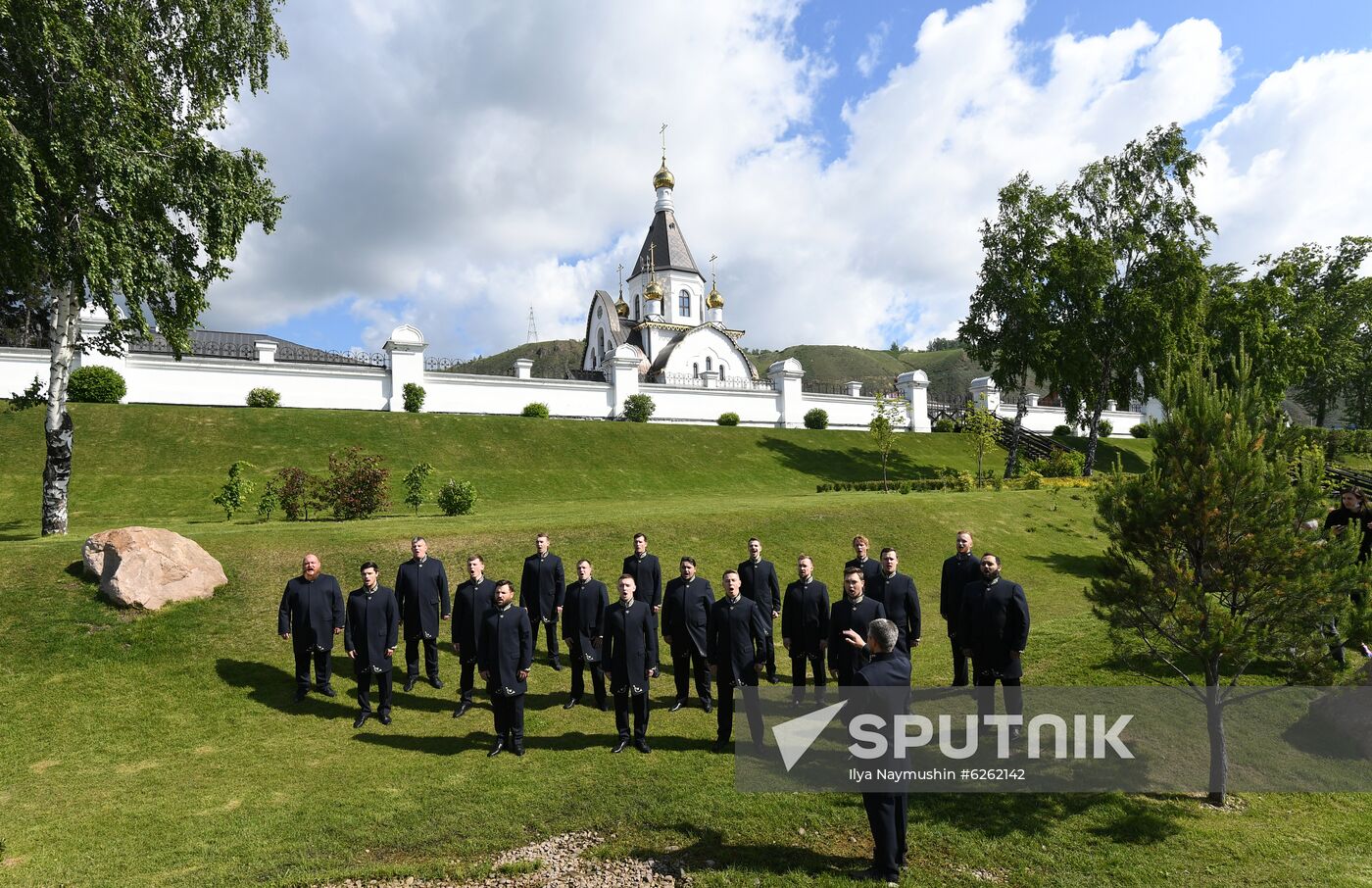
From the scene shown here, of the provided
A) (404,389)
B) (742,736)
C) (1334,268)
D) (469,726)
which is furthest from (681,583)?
(1334,268)

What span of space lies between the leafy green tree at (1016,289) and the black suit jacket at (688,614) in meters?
32.0

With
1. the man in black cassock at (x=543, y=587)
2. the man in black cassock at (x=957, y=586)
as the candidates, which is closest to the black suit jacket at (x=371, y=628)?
the man in black cassock at (x=543, y=587)

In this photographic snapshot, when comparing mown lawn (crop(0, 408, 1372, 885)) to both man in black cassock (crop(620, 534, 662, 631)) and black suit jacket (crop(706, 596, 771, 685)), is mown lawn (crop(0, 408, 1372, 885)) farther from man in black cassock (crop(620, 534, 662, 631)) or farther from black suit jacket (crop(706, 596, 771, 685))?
man in black cassock (crop(620, 534, 662, 631))

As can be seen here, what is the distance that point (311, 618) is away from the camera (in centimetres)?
984

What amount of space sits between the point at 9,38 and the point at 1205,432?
822 inches

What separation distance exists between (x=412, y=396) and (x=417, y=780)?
31545mm

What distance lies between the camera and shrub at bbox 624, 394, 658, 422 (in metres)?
41.5

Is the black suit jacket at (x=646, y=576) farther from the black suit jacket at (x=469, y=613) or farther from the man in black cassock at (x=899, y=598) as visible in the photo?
the man in black cassock at (x=899, y=598)

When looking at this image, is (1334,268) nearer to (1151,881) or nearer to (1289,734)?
(1289,734)

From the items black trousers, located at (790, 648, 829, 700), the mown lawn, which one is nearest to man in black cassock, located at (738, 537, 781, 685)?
black trousers, located at (790, 648, 829, 700)

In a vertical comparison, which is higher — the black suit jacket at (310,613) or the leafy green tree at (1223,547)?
the leafy green tree at (1223,547)

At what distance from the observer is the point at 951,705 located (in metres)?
9.41

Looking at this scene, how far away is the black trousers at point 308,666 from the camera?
10.0m

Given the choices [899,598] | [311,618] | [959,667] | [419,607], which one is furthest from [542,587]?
[959,667]
